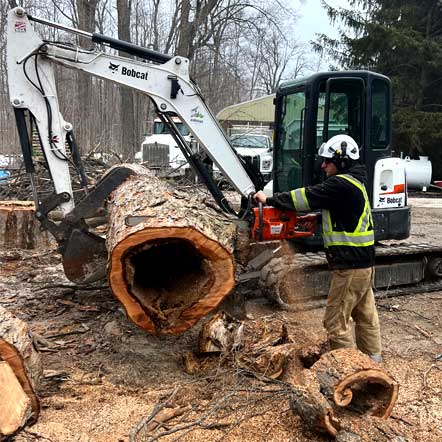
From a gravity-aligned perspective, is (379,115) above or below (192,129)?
above

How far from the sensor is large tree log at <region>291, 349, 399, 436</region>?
11.0 ft

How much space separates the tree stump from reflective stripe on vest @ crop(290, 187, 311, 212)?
4890mm

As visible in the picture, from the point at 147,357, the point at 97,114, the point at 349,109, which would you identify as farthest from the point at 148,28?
the point at 147,357

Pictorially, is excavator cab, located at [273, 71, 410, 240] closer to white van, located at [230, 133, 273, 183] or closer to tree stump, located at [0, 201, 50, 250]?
tree stump, located at [0, 201, 50, 250]

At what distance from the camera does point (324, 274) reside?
21.7 feet

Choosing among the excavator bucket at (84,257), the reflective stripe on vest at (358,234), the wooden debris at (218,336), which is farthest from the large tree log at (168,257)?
the reflective stripe on vest at (358,234)

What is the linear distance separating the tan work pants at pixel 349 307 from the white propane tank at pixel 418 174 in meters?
15.7

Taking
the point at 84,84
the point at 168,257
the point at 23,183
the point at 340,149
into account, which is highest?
the point at 84,84

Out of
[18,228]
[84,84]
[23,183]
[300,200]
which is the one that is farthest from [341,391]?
[84,84]

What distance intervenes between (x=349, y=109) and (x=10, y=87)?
12.1 ft

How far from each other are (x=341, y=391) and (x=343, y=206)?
1578 mm

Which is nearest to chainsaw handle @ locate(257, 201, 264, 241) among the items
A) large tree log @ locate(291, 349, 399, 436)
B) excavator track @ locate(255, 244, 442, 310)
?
excavator track @ locate(255, 244, 442, 310)

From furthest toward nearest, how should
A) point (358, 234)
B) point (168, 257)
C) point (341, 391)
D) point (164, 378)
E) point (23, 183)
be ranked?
point (23, 183) < point (168, 257) < point (358, 234) < point (164, 378) < point (341, 391)

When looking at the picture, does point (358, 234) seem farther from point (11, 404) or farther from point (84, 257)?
point (11, 404)
